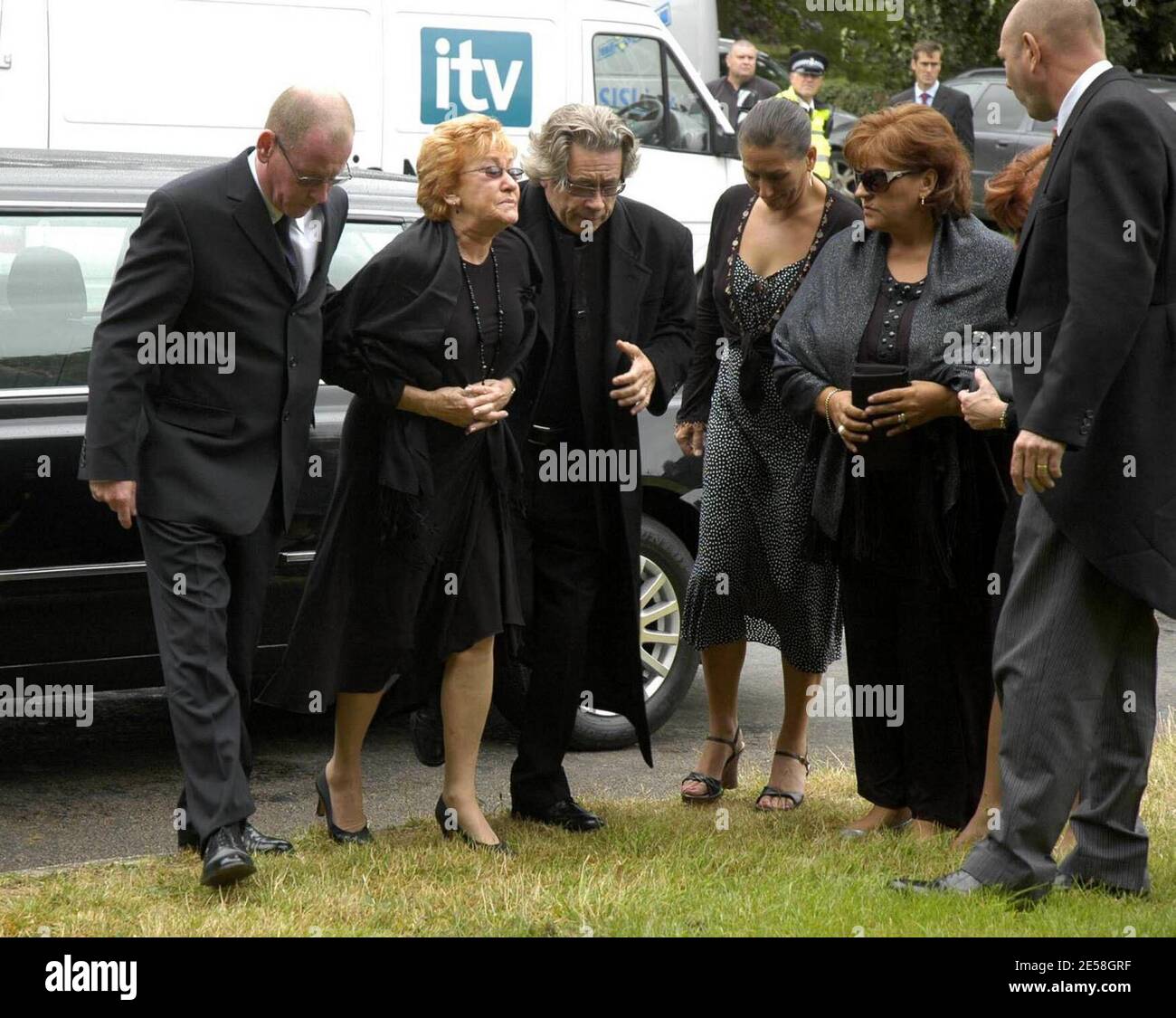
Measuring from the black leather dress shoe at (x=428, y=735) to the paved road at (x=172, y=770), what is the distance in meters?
0.11

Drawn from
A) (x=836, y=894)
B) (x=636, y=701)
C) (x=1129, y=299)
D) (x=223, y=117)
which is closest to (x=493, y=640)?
(x=636, y=701)

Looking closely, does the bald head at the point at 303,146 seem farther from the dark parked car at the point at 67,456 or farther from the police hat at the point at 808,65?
the police hat at the point at 808,65

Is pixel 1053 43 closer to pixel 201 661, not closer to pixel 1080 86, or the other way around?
pixel 1080 86

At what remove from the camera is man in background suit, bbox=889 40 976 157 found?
45.2 feet

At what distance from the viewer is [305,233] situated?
4.84 metres

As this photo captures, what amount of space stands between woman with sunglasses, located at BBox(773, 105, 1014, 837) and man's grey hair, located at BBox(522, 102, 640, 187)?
24.4 inches

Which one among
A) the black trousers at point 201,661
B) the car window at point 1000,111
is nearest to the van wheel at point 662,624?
the black trousers at point 201,661

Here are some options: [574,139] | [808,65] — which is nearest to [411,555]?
[574,139]

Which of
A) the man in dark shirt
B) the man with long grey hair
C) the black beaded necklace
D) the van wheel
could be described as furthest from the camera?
the man in dark shirt

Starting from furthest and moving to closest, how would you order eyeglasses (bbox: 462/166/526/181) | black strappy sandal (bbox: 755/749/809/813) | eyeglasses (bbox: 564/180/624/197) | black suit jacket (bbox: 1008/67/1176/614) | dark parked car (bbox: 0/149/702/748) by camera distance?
1. black strappy sandal (bbox: 755/749/809/813)
2. dark parked car (bbox: 0/149/702/748)
3. eyeglasses (bbox: 564/180/624/197)
4. eyeglasses (bbox: 462/166/526/181)
5. black suit jacket (bbox: 1008/67/1176/614)

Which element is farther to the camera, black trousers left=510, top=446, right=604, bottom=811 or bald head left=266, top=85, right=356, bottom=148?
black trousers left=510, top=446, right=604, bottom=811

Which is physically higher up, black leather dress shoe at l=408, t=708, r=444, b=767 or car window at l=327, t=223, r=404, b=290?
car window at l=327, t=223, r=404, b=290

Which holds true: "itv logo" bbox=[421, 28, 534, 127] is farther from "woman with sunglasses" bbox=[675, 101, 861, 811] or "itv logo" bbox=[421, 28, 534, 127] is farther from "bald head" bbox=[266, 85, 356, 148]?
"bald head" bbox=[266, 85, 356, 148]

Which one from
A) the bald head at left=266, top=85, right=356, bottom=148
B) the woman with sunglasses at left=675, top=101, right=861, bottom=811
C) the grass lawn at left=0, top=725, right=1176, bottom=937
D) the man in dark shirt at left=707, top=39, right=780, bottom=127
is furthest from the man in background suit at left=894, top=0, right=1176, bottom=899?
the man in dark shirt at left=707, top=39, right=780, bottom=127
